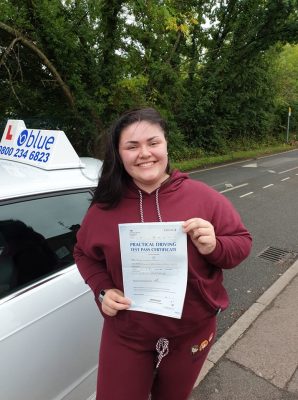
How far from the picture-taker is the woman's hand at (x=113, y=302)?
1490 mm

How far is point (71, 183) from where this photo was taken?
222cm

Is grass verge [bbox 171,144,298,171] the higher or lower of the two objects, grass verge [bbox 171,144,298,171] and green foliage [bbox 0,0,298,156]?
the lower

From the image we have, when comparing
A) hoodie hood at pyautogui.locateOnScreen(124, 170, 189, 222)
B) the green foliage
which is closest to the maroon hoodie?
hoodie hood at pyautogui.locateOnScreen(124, 170, 189, 222)

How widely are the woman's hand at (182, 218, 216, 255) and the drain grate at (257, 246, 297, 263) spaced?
411 centimetres

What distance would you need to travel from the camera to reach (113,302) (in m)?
1.50

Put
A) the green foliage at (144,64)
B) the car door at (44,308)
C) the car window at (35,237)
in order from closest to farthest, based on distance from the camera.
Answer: the car door at (44,308), the car window at (35,237), the green foliage at (144,64)

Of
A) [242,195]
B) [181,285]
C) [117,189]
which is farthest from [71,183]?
[242,195]

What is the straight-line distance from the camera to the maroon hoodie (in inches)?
58.2

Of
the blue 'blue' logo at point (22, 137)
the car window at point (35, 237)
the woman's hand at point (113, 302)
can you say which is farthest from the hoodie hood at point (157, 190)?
the blue 'blue' logo at point (22, 137)

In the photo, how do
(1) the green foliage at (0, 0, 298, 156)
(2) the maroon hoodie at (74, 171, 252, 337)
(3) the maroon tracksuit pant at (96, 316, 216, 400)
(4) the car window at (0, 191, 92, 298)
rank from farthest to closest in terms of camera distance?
(1) the green foliage at (0, 0, 298, 156) < (4) the car window at (0, 191, 92, 298) < (3) the maroon tracksuit pant at (96, 316, 216, 400) < (2) the maroon hoodie at (74, 171, 252, 337)

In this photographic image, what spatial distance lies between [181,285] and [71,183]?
107 cm

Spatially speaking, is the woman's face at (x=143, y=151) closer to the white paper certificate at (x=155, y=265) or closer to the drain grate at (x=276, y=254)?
the white paper certificate at (x=155, y=265)

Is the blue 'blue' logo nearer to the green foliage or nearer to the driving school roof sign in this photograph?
the driving school roof sign

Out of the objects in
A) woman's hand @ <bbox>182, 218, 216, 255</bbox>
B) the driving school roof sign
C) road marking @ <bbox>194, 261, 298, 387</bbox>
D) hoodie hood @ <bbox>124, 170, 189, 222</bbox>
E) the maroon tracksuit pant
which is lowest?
road marking @ <bbox>194, 261, 298, 387</bbox>
